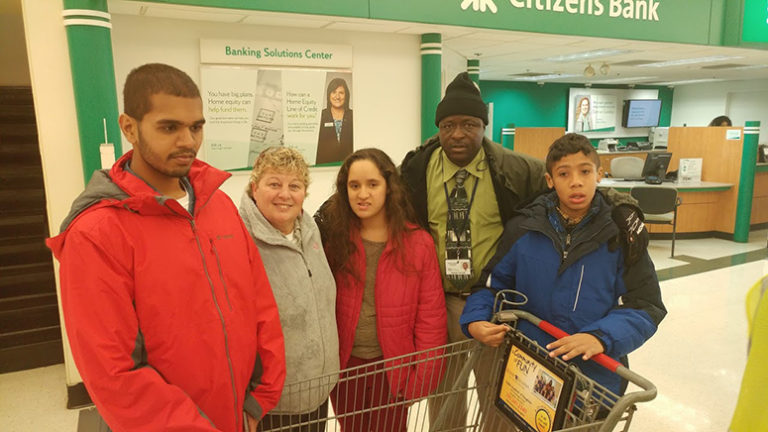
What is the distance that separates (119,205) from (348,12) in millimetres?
3175

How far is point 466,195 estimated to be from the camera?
2.18 m

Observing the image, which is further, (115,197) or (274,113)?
(274,113)

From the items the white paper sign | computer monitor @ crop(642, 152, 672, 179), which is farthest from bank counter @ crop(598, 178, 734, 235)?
the white paper sign

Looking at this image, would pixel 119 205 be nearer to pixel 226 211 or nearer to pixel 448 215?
pixel 226 211

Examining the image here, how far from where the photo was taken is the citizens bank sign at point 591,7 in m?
4.70

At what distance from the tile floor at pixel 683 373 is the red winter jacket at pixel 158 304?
2534mm

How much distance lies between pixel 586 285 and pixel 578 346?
0.27 meters

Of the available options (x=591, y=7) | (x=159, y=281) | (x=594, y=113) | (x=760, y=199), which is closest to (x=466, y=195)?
(x=159, y=281)

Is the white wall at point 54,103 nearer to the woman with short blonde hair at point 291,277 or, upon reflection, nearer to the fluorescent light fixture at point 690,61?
the woman with short blonde hair at point 291,277

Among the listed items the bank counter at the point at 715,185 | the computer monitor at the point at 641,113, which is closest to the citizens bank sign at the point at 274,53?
the bank counter at the point at 715,185

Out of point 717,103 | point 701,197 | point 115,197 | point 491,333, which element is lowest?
point 701,197

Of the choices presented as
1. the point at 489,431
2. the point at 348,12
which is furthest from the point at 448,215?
the point at 348,12

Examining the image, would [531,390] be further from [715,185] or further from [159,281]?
[715,185]

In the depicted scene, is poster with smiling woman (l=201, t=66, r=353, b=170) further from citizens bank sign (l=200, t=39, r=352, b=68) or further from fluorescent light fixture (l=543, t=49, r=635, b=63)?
fluorescent light fixture (l=543, t=49, r=635, b=63)
